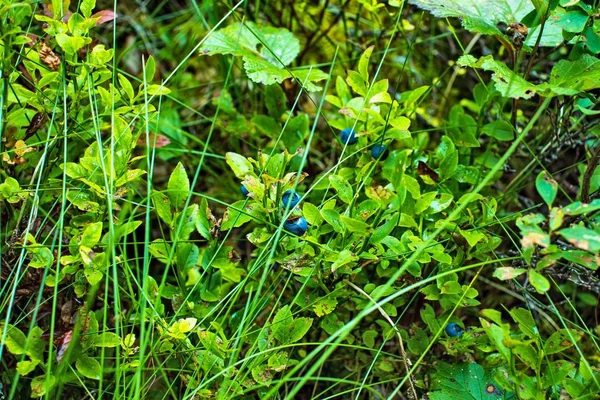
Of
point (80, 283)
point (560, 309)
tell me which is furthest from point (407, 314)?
point (80, 283)

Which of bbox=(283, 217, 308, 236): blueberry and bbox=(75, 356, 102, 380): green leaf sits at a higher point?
bbox=(283, 217, 308, 236): blueberry

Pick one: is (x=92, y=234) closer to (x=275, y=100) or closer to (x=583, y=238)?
(x=275, y=100)

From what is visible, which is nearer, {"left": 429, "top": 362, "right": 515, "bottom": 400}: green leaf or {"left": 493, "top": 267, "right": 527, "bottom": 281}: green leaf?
{"left": 493, "top": 267, "right": 527, "bottom": 281}: green leaf

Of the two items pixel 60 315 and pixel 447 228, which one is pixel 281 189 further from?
pixel 60 315

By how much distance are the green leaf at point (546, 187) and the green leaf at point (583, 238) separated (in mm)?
53

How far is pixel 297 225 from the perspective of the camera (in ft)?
3.16


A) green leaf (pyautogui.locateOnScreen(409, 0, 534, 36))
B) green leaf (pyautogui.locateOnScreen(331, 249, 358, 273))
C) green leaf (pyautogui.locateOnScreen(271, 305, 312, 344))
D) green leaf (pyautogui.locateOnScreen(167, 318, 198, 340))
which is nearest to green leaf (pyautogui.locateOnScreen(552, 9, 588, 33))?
green leaf (pyautogui.locateOnScreen(409, 0, 534, 36))

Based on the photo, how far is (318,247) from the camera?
97cm

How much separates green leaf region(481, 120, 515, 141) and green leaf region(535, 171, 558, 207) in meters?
0.40

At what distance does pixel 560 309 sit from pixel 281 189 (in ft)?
2.66

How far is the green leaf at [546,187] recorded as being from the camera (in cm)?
80

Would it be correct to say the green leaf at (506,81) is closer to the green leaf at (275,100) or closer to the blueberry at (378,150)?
the blueberry at (378,150)

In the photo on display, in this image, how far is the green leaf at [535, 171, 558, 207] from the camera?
31.4 inches

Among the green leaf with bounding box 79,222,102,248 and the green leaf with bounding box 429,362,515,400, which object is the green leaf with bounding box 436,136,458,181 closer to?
the green leaf with bounding box 429,362,515,400
